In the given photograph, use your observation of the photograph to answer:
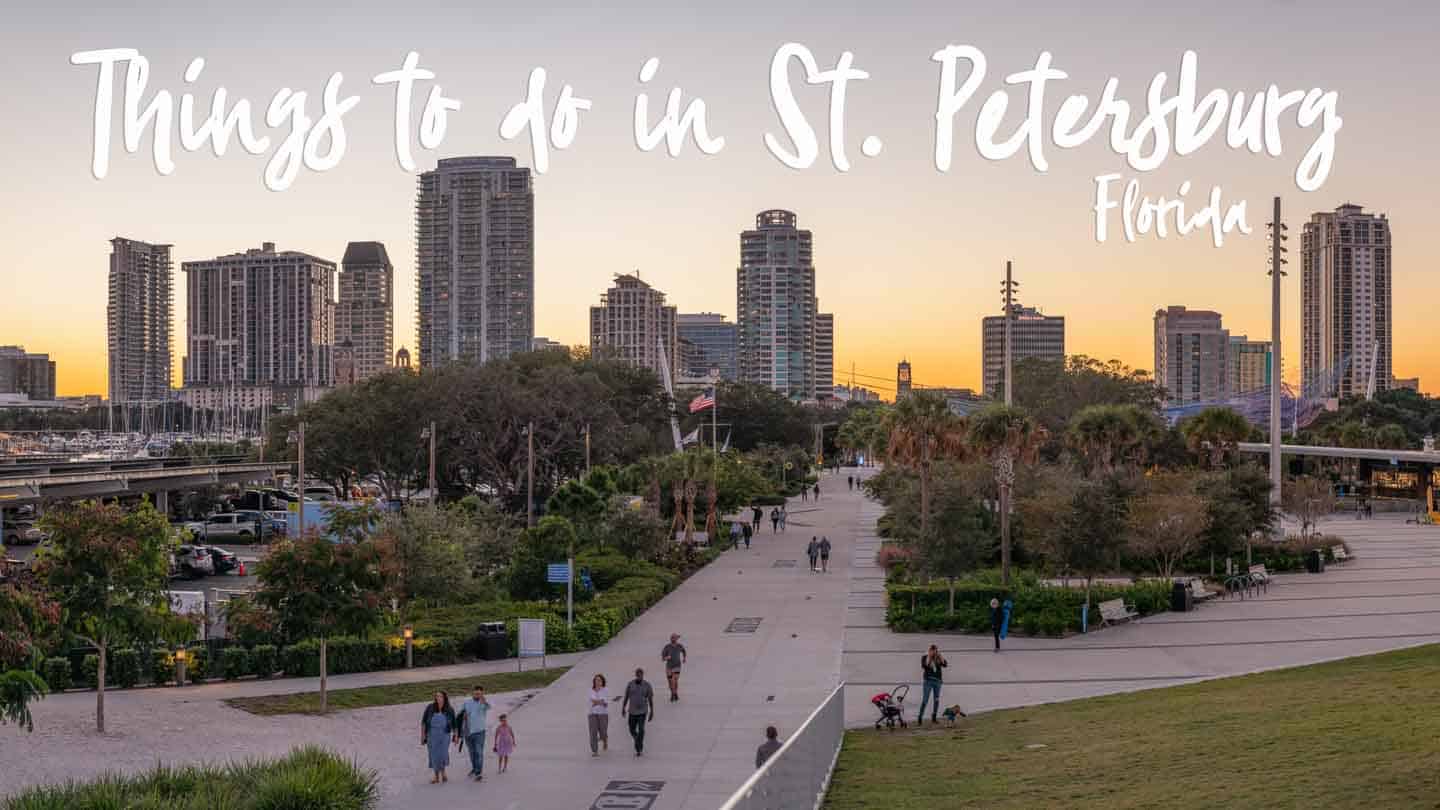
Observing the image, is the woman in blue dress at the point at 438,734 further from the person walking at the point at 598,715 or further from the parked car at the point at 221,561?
the parked car at the point at 221,561

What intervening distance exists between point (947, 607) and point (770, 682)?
8.07 metres

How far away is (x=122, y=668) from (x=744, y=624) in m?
13.9

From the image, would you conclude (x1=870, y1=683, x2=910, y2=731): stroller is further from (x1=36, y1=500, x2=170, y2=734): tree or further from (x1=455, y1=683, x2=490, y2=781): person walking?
(x1=36, y1=500, x2=170, y2=734): tree

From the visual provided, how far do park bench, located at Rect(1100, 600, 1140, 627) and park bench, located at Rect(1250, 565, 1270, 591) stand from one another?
310 inches

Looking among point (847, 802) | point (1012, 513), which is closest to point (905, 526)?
point (1012, 513)

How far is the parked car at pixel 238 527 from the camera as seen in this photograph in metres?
60.9

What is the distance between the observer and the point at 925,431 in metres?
42.3

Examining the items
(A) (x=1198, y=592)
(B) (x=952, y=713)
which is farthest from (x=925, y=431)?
(B) (x=952, y=713)

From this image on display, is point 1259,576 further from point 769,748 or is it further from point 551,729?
point 769,748

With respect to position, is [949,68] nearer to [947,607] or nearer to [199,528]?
[947,607]

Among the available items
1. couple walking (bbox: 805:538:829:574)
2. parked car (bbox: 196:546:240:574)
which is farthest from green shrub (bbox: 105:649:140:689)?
couple walking (bbox: 805:538:829:574)

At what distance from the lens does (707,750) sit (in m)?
18.0

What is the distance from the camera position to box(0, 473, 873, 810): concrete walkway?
52.7 ft

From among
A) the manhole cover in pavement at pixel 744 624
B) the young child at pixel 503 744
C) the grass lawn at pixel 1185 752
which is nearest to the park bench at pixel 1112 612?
the manhole cover in pavement at pixel 744 624
